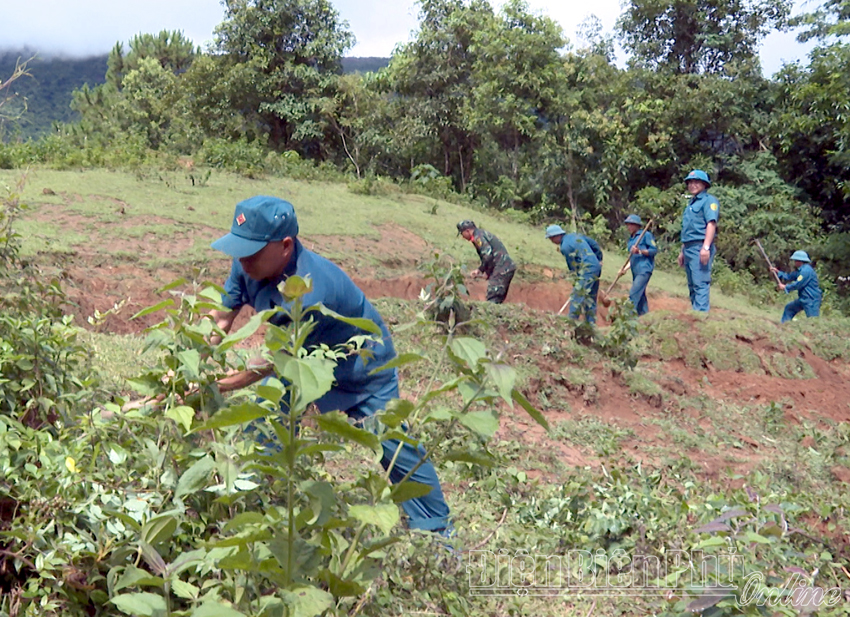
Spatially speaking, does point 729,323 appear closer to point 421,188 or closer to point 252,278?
point 252,278

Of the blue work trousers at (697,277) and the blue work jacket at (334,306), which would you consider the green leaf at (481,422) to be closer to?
the blue work jacket at (334,306)

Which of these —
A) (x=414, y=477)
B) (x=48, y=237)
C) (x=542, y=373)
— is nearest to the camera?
(x=414, y=477)

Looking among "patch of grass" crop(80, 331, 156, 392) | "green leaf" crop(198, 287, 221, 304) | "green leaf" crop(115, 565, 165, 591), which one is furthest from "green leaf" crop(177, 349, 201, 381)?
"patch of grass" crop(80, 331, 156, 392)

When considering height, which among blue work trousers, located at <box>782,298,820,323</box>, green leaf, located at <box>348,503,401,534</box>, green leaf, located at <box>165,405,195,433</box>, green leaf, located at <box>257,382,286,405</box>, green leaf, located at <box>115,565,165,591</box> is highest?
green leaf, located at <box>257,382,286,405</box>

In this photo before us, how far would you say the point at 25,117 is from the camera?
10.2 ft

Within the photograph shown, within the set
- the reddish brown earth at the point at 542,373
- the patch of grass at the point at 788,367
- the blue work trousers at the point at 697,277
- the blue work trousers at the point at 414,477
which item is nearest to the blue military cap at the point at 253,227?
the blue work trousers at the point at 414,477

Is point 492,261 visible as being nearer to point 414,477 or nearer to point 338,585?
point 414,477

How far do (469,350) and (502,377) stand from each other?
13 cm

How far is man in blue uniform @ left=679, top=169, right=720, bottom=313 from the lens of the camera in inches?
399

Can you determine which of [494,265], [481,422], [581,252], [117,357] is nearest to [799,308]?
[581,252]

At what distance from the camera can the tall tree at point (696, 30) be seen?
19984 mm

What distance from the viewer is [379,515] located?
1.70 metres

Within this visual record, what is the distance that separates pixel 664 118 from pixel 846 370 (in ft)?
37.4

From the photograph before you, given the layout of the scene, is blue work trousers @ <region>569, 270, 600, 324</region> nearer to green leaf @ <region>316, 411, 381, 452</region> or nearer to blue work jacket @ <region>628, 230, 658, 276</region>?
blue work jacket @ <region>628, 230, 658, 276</region>
